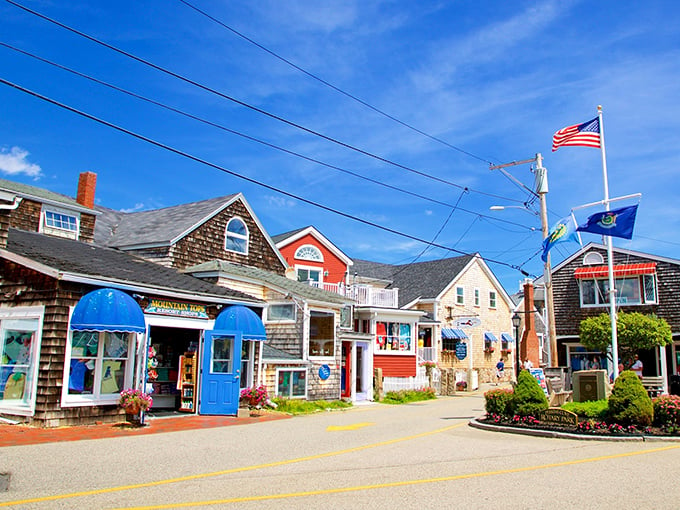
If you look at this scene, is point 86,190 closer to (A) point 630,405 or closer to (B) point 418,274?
(A) point 630,405

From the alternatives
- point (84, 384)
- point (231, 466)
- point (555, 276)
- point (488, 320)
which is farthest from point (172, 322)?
point (488, 320)

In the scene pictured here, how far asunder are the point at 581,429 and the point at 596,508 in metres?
7.29

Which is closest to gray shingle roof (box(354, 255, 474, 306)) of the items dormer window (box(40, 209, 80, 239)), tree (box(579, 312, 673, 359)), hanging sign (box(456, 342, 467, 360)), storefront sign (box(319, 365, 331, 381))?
hanging sign (box(456, 342, 467, 360))

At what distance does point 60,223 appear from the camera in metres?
23.8

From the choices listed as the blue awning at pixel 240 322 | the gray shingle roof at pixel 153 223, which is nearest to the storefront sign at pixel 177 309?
the blue awning at pixel 240 322

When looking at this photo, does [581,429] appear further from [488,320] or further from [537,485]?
[488,320]

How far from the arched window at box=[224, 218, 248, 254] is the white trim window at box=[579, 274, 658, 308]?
59.5 feet

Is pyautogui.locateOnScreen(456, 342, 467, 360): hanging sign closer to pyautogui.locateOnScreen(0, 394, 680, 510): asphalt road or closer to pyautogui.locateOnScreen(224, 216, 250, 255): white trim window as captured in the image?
pyautogui.locateOnScreen(224, 216, 250, 255): white trim window

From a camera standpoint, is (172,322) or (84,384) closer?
(84,384)

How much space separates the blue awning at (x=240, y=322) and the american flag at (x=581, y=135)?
484 inches

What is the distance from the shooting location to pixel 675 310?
29.8m

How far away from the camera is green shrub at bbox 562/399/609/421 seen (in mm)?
14830

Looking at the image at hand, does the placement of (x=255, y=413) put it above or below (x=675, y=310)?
below

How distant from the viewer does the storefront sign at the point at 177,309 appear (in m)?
16.3
